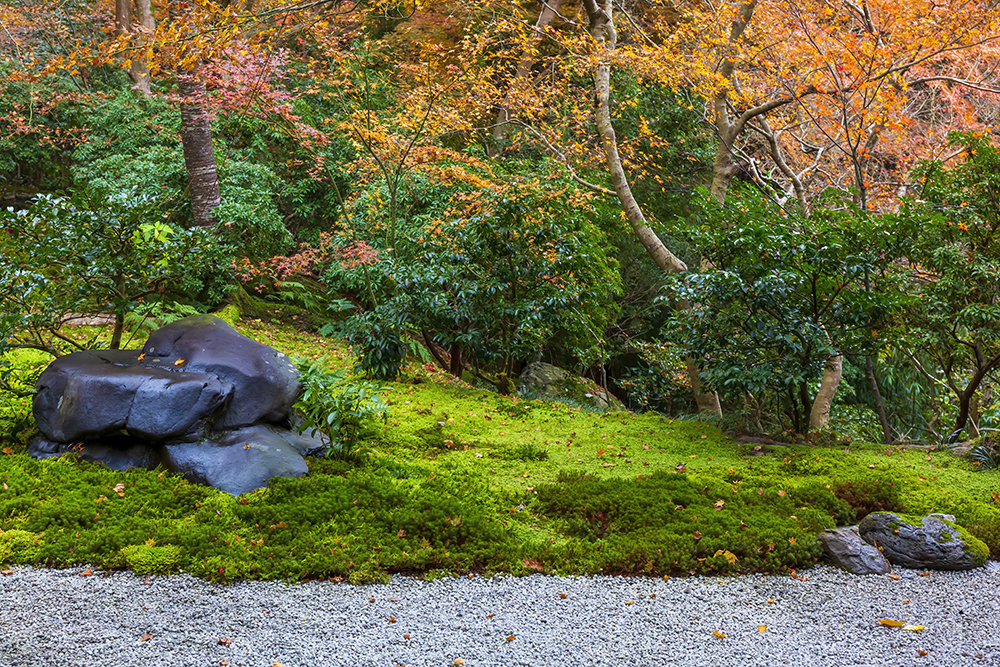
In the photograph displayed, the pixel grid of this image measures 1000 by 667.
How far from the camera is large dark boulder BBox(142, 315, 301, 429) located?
4.93 m

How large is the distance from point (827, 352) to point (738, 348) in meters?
0.71

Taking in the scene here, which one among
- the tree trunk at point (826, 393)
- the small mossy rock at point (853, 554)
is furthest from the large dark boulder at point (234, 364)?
the tree trunk at point (826, 393)

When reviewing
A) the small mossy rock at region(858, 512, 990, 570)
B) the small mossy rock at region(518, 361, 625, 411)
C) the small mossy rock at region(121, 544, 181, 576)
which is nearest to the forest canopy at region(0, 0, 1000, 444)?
the small mossy rock at region(518, 361, 625, 411)

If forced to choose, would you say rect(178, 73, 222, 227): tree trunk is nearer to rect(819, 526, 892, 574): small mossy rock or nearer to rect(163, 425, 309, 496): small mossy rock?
rect(163, 425, 309, 496): small mossy rock

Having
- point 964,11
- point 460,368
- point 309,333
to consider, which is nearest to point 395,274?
point 460,368

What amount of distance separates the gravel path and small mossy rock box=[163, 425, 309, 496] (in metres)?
0.96

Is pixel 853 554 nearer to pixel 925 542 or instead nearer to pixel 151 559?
pixel 925 542

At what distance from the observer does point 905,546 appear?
13.7 feet

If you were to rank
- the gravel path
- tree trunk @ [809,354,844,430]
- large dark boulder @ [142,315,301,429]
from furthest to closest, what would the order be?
tree trunk @ [809,354,844,430] < large dark boulder @ [142,315,301,429] < the gravel path

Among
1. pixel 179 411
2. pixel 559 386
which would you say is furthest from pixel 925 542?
pixel 559 386

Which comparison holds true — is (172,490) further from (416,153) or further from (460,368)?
(416,153)

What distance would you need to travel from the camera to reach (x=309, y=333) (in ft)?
34.1

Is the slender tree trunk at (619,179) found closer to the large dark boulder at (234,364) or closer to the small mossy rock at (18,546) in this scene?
the large dark boulder at (234,364)

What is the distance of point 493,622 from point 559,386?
6.51m
